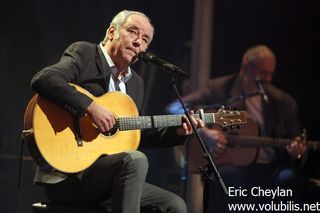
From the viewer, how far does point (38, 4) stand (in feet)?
13.4

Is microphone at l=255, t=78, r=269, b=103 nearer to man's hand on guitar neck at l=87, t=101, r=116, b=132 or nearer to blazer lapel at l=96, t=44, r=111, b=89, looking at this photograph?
blazer lapel at l=96, t=44, r=111, b=89

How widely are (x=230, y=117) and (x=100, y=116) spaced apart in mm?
905

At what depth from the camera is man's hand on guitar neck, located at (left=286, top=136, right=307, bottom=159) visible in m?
4.70

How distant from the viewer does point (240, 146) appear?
460 centimetres

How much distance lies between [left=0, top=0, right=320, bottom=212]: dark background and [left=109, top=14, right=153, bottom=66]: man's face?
121 centimetres

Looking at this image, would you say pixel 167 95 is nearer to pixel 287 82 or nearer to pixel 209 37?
pixel 209 37

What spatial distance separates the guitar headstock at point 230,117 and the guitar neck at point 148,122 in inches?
3.4

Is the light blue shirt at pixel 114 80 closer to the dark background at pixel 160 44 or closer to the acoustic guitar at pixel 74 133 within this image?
the acoustic guitar at pixel 74 133

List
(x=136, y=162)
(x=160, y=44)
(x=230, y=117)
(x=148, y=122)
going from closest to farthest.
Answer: (x=136, y=162) → (x=148, y=122) → (x=230, y=117) → (x=160, y=44)

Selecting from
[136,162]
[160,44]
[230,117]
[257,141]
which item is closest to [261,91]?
[257,141]

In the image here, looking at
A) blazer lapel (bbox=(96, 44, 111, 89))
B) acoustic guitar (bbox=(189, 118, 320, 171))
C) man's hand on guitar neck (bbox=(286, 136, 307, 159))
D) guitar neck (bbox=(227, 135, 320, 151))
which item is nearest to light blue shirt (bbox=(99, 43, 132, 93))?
blazer lapel (bbox=(96, 44, 111, 89))

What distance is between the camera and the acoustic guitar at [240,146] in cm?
454

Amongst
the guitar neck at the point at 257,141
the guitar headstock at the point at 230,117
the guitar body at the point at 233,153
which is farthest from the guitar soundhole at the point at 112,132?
the guitar neck at the point at 257,141

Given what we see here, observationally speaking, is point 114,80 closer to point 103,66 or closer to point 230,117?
point 103,66
